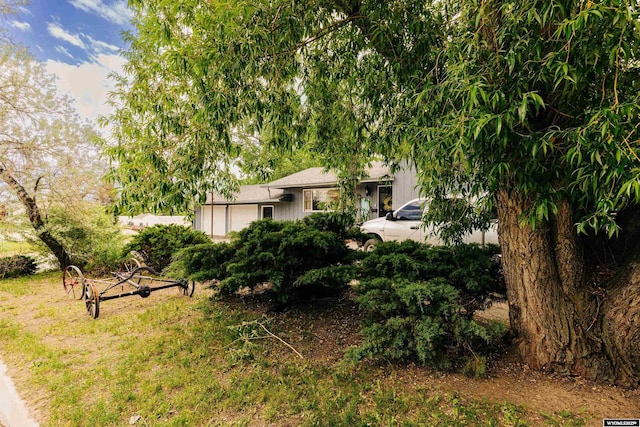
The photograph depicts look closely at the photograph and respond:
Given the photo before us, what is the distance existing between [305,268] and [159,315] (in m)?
2.64

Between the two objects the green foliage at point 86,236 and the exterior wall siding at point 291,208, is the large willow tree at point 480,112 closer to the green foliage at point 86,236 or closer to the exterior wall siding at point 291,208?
the green foliage at point 86,236

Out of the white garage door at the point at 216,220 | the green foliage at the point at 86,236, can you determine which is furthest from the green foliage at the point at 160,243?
the white garage door at the point at 216,220

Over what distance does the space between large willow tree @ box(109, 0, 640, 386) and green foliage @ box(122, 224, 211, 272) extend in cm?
460

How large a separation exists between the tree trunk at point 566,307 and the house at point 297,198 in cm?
733

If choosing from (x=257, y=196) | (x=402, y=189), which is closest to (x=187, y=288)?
(x=402, y=189)

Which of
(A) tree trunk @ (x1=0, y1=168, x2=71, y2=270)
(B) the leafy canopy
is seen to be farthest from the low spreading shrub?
(A) tree trunk @ (x1=0, y1=168, x2=71, y2=270)

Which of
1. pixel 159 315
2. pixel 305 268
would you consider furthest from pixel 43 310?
pixel 305 268

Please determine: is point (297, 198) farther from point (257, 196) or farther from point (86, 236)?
point (86, 236)

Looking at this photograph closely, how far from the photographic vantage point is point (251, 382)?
2906 mm

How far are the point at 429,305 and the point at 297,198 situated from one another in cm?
1346

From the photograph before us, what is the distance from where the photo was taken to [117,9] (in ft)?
20.0

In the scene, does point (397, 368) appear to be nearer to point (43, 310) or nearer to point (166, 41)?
point (166, 41)

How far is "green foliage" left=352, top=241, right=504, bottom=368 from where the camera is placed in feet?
9.11

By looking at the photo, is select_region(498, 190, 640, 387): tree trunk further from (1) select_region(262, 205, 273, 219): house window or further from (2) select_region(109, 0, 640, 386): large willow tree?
(1) select_region(262, 205, 273, 219): house window
